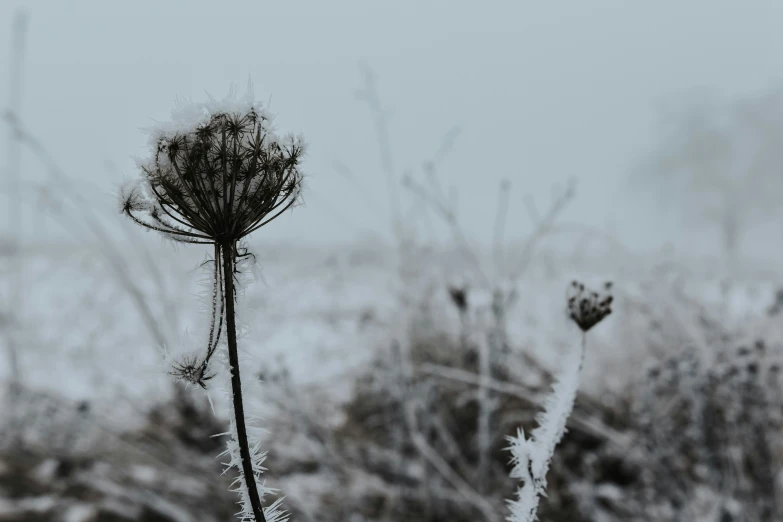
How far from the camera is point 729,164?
21.6 metres

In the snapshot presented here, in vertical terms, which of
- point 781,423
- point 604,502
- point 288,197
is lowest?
point 604,502

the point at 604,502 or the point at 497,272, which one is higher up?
the point at 497,272

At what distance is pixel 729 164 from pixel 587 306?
24468mm

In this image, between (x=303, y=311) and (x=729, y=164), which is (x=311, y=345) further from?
(x=729, y=164)

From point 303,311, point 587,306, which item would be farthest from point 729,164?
point 587,306

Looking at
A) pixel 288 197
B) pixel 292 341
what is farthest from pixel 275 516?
pixel 292 341

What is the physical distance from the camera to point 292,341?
5109 millimetres

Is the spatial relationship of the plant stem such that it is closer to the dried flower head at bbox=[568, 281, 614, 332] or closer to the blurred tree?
the dried flower head at bbox=[568, 281, 614, 332]

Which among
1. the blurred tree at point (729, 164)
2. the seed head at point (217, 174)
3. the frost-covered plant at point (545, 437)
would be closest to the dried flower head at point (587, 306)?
the frost-covered plant at point (545, 437)

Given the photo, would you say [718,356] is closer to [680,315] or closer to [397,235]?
[680,315]

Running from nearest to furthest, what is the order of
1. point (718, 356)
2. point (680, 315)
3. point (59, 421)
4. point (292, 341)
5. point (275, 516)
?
point (275, 516) → point (718, 356) → point (680, 315) → point (59, 421) → point (292, 341)

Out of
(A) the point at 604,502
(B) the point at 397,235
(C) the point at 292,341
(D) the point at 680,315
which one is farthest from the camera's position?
(C) the point at 292,341

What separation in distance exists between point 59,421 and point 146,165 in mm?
3071

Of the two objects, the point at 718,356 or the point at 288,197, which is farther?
the point at 718,356
